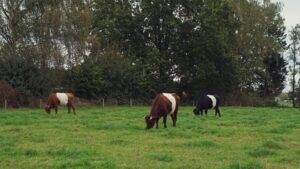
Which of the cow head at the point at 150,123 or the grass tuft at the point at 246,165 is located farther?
the cow head at the point at 150,123

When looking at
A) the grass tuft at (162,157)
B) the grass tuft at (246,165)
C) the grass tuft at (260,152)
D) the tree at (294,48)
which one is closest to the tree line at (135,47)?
the tree at (294,48)

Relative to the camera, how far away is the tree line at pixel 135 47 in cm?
4628

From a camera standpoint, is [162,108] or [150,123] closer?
[150,123]

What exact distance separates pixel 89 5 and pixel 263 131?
116 ft

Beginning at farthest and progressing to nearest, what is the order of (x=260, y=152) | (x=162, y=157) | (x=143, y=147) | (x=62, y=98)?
(x=62, y=98), (x=143, y=147), (x=260, y=152), (x=162, y=157)

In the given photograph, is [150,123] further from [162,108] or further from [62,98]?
[62,98]

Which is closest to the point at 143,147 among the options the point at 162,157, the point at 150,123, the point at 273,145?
the point at 162,157

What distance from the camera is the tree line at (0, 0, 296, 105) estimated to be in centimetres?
4628

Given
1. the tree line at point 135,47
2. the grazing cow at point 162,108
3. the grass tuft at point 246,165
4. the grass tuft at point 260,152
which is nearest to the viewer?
the grass tuft at point 246,165

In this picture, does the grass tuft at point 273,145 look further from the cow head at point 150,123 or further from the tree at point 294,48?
the tree at point 294,48

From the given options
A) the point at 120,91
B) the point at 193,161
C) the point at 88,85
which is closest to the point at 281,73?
the point at 120,91

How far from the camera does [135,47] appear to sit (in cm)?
5588

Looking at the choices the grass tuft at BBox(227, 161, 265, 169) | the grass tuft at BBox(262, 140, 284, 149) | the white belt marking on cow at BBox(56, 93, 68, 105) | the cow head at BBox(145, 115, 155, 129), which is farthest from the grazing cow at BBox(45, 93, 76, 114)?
the grass tuft at BBox(227, 161, 265, 169)

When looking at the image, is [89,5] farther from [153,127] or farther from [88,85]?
[153,127]
